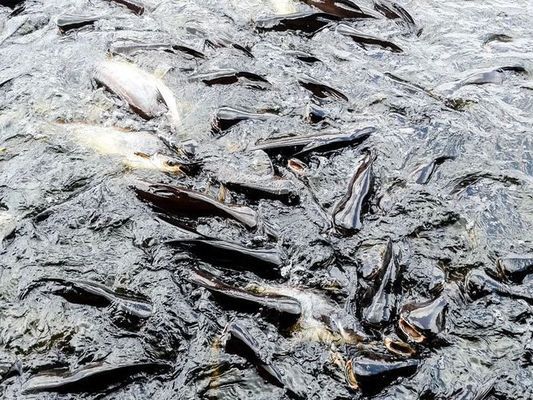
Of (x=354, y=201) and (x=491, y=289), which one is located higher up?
(x=354, y=201)

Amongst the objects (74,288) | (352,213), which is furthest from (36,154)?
(352,213)

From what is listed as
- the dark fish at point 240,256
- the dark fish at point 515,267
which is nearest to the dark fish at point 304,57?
the dark fish at point 240,256

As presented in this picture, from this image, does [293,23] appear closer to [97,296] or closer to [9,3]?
[9,3]

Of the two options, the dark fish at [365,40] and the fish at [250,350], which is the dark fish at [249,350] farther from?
the dark fish at [365,40]

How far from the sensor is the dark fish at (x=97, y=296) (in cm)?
343

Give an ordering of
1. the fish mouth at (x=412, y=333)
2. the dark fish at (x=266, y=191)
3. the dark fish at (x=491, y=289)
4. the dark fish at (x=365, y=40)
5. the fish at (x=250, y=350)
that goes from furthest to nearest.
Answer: the dark fish at (x=365, y=40) < the dark fish at (x=266, y=191) < the dark fish at (x=491, y=289) < the fish mouth at (x=412, y=333) < the fish at (x=250, y=350)

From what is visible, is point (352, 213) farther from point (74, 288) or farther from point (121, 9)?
point (121, 9)

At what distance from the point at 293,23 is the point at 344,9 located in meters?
0.63

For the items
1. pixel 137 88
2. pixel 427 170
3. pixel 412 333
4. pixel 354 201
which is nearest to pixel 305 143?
pixel 354 201

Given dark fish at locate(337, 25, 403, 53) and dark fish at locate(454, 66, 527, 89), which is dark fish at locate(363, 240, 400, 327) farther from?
dark fish at locate(337, 25, 403, 53)

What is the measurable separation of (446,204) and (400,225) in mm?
445

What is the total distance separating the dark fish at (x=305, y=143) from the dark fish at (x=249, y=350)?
5.40 ft

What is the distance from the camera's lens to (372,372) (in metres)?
3.07

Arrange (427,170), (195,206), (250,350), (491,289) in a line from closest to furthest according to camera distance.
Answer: (250,350) < (491,289) < (195,206) < (427,170)
